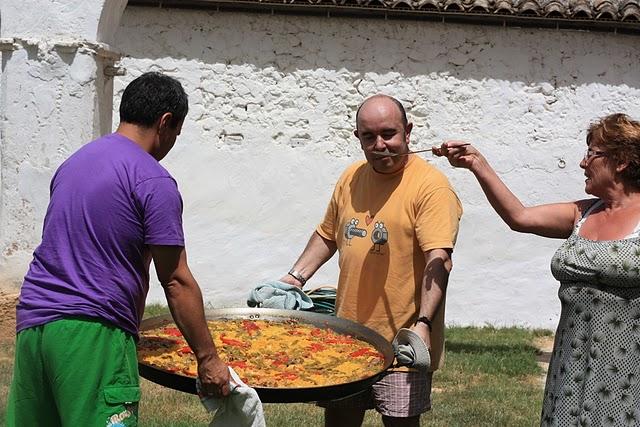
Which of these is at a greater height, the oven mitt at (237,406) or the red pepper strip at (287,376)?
the red pepper strip at (287,376)

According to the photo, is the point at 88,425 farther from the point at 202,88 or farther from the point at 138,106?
the point at 202,88

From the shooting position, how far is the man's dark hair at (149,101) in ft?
10.9

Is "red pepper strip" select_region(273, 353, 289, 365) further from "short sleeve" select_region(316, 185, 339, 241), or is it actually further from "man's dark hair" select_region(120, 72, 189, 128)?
"man's dark hair" select_region(120, 72, 189, 128)

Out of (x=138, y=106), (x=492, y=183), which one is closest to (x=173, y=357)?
(x=138, y=106)

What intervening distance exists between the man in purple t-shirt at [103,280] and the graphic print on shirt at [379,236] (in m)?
1.00

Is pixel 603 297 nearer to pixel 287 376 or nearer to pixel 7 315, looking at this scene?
pixel 287 376

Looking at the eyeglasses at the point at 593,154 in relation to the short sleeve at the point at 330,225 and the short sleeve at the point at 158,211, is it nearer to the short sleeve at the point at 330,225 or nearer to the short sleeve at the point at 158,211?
the short sleeve at the point at 330,225

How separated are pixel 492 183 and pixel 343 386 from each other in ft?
3.53

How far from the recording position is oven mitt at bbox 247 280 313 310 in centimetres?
429

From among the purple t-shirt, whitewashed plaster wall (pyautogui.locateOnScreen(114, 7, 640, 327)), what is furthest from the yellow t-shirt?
whitewashed plaster wall (pyautogui.locateOnScreen(114, 7, 640, 327))

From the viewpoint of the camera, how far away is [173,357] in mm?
3691

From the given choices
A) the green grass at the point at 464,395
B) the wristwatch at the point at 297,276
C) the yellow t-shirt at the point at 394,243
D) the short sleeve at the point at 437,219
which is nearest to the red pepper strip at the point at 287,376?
the yellow t-shirt at the point at 394,243

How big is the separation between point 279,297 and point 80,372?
48.5 inches

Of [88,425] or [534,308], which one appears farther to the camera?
[534,308]
